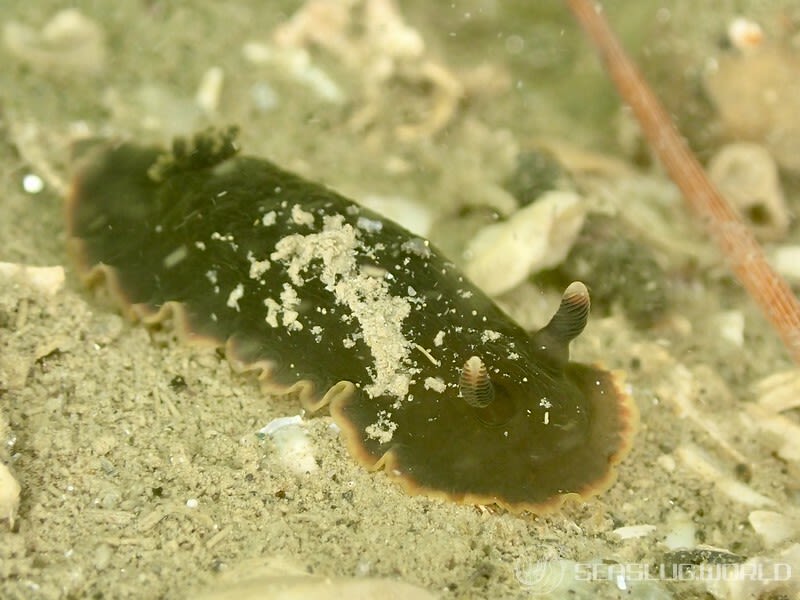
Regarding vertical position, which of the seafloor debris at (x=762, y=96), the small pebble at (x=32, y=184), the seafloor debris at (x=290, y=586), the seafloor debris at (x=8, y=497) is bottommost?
the seafloor debris at (x=8, y=497)

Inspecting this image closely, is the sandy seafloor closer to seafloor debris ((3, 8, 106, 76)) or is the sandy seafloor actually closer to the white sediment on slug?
seafloor debris ((3, 8, 106, 76))

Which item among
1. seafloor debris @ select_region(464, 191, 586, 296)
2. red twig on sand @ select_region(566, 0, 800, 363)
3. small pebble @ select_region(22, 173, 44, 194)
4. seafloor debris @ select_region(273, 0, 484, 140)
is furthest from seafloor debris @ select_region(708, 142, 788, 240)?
small pebble @ select_region(22, 173, 44, 194)

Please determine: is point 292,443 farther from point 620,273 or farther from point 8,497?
point 620,273

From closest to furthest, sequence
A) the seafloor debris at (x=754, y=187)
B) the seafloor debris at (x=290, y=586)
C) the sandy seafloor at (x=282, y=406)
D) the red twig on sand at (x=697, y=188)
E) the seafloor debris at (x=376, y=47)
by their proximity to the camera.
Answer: the seafloor debris at (x=290, y=586), the sandy seafloor at (x=282, y=406), the red twig on sand at (x=697, y=188), the seafloor debris at (x=754, y=187), the seafloor debris at (x=376, y=47)

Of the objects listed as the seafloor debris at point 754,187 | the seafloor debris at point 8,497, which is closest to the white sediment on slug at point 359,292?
the seafloor debris at point 8,497

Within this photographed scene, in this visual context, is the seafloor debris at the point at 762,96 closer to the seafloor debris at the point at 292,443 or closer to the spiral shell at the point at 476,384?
the spiral shell at the point at 476,384

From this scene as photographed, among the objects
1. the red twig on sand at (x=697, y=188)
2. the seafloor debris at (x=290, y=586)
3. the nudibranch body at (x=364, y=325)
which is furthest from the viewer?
the red twig on sand at (x=697, y=188)
